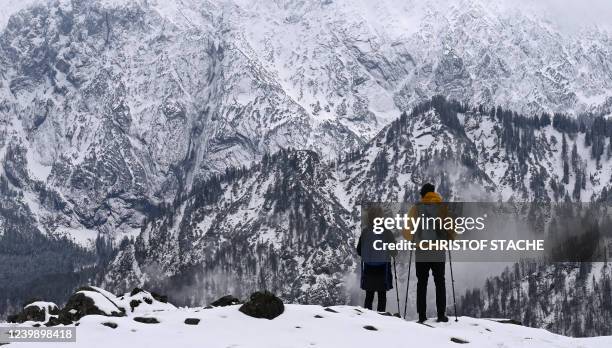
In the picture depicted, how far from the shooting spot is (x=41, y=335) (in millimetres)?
25891

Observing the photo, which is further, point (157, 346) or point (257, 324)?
point (257, 324)

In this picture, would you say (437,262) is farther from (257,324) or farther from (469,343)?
(257,324)

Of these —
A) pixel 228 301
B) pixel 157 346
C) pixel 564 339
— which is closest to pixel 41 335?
pixel 157 346

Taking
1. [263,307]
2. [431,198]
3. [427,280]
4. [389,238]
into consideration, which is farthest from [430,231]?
[263,307]

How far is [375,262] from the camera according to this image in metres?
32.6

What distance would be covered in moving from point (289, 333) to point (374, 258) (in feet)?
24.6

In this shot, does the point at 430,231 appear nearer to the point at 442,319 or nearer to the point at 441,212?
the point at 441,212

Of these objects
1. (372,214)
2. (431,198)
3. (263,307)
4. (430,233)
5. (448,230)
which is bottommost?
(263,307)

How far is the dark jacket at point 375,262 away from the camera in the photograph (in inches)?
1278

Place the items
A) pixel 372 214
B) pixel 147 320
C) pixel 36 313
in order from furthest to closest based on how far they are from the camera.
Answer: pixel 36 313 → pixel 372 214 → pixel 147 320

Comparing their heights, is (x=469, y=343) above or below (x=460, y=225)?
below

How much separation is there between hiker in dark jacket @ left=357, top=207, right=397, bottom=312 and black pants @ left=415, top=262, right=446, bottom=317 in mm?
1556

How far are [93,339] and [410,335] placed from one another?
9695 mm

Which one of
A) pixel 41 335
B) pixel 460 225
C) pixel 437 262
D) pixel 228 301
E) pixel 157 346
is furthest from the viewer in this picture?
pixel 228 301
